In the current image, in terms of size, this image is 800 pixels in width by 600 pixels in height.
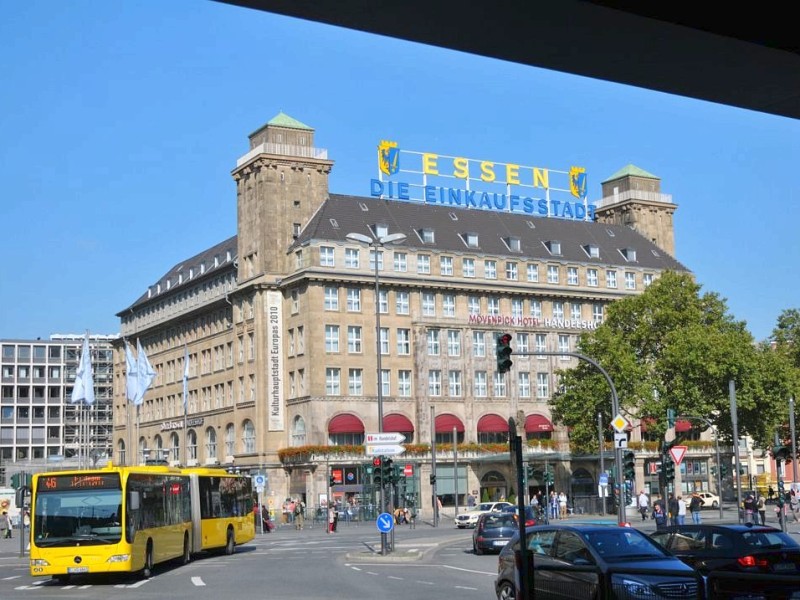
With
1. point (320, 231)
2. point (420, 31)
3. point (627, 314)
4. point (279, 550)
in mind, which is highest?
point (320, 231)

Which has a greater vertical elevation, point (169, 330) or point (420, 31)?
point (169, 330)

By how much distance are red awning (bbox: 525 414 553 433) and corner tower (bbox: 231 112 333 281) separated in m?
22.3

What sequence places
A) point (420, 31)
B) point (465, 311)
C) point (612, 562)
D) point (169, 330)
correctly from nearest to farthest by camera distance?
point (420, 31) → point (612, 562) → point (465, 311) → point (169, 330)

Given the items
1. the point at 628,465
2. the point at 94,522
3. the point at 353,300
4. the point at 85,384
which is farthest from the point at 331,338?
the point at 94,522

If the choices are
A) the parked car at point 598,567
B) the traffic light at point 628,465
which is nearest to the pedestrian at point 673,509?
the traffic light at point 628,465

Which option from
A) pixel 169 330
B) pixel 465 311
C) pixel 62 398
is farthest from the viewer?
pixel 62 398

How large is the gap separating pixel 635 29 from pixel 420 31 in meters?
1.33

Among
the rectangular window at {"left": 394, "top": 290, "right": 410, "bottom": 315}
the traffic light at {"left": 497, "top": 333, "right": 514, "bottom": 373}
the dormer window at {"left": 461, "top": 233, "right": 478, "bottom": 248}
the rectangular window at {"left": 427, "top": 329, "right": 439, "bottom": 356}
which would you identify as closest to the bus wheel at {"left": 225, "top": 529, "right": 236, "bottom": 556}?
the traffic light at {"left": 497, "top": 333, "right": 514, "bottom": 373}

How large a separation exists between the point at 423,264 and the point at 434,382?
29.9 ft

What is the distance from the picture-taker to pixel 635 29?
723cm

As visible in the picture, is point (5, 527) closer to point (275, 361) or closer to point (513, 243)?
point (275, 361)

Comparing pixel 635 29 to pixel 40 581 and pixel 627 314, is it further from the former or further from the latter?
pixel 627 314

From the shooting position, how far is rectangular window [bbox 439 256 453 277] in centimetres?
9088

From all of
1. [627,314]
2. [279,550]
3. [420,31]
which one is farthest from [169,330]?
[420,31]
